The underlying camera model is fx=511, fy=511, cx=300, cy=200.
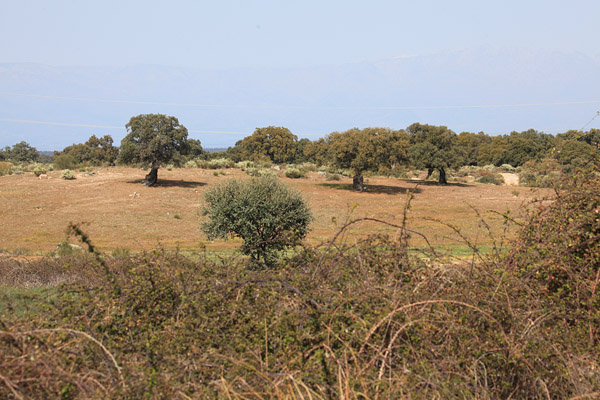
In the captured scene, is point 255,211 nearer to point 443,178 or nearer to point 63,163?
point 443,178

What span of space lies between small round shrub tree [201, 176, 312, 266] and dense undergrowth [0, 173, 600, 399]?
10.6m

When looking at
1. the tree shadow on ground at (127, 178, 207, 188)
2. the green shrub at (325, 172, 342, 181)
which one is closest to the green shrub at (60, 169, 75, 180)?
the tree shadow on ground at (127, 178, 207, 188)

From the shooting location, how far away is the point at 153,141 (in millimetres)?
39906

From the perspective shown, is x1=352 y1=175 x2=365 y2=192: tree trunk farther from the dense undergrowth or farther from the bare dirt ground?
the dense undergrowth

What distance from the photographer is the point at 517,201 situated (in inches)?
1588

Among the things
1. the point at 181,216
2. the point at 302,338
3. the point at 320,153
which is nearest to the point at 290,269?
the point at 302,338

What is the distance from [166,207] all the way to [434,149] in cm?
2746

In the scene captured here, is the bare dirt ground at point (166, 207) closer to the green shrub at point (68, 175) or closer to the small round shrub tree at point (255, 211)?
the green shrub at point (68, 175)

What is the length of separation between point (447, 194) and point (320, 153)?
40.3ft

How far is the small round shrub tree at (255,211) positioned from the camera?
1598 centimetres

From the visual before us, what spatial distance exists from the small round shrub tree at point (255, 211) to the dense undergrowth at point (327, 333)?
417 inches

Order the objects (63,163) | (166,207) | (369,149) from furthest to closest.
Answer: (63,163) → (369,149) → (166,207)

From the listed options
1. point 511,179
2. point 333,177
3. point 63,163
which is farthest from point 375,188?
point 63,163

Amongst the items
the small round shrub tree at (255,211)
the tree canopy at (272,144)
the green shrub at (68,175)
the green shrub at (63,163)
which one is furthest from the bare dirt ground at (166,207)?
the tree canopy at (272,144)
